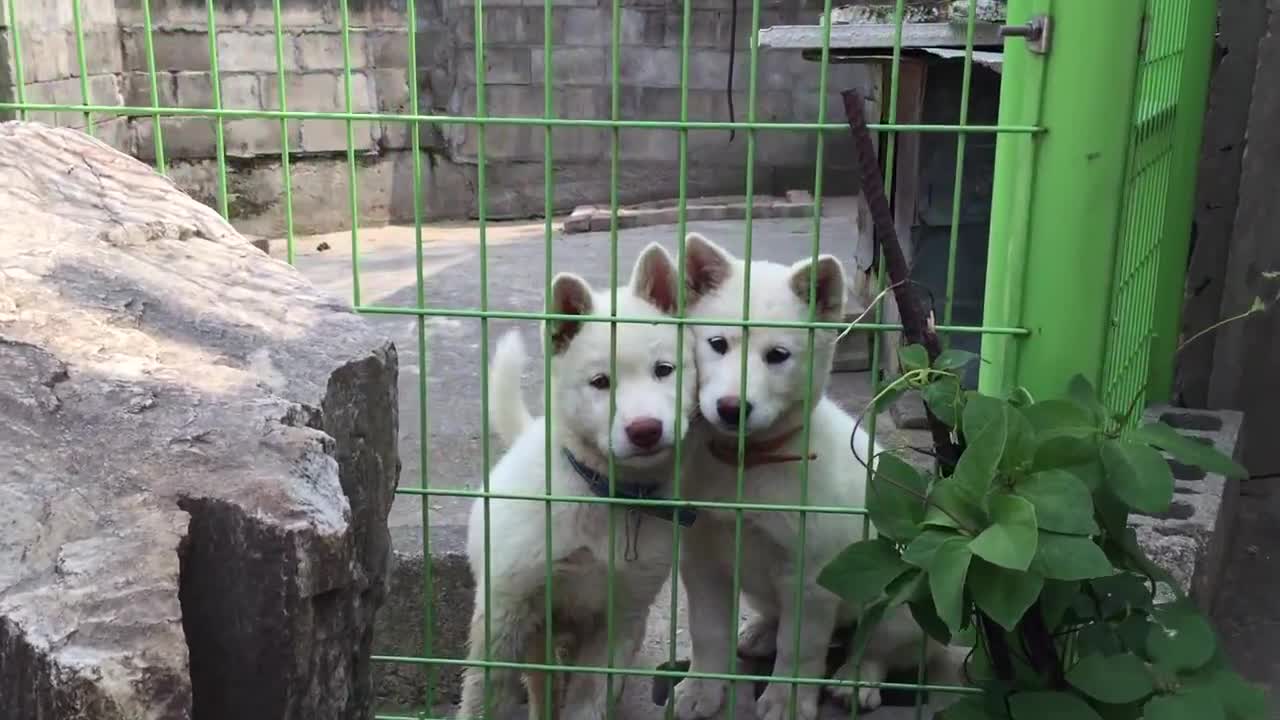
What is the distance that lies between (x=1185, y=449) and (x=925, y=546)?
0.49m

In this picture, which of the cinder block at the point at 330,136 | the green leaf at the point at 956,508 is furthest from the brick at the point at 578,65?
the green leaf at the point at 956,508

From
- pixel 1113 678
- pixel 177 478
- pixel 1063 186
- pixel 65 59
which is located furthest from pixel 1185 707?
pixel 65 59

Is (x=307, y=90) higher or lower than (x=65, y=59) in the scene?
lower

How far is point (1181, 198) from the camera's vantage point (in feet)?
12.0

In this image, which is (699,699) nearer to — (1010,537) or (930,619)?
(930,619)

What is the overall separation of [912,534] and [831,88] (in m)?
7.99

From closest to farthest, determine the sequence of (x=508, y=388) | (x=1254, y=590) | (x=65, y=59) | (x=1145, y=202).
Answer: (x=1145, y=202) < (x=508, y=388) < (x=1254, y=590) < (x=65, y=59)

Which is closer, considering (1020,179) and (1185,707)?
(1185,707)

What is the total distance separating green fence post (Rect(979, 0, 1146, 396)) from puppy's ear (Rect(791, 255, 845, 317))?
36cm

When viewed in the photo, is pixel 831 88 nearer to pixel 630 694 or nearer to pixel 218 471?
pixel 630 694

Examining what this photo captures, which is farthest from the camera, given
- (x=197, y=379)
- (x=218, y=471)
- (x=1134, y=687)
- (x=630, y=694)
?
(x=630, y=694)

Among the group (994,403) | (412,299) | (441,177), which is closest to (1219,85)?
(994,403)

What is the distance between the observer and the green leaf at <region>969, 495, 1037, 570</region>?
1898 millimetres

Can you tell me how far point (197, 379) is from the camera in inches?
70.0
